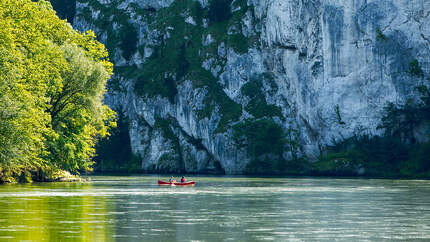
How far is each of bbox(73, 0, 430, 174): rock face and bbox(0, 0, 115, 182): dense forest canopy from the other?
59795 mm

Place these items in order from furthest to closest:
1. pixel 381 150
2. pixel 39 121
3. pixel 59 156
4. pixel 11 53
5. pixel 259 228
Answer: pixel 381 150 < pixel 59 156 < pixel 39 121 < pixel 11 53 < pixel 259 228

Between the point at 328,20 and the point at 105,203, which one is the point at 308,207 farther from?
the point at 328,20

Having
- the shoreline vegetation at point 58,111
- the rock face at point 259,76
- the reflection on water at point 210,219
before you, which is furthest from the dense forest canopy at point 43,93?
the rock face at point 259,76

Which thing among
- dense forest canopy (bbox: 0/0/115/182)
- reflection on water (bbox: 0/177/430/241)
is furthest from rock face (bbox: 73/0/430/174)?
reflection on water (bbox: 0/177/430/241)

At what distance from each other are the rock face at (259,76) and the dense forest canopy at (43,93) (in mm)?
59795

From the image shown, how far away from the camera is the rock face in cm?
12050

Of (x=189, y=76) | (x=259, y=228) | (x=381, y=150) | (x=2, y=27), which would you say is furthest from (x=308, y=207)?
(x=189, y=76)

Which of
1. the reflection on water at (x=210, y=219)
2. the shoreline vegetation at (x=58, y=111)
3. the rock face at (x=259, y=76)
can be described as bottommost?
the reflection on water at (x=210, y=219)

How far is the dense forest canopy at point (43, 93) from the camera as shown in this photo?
49.9 meters

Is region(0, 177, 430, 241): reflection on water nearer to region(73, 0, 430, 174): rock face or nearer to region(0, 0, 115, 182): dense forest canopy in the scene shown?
region(0, 0, 115, 182): dense forest canopy

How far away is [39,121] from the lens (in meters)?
54.8

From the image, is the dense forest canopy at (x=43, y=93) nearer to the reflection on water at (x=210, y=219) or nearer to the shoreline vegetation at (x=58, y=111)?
the shoreline vegetation at (x=58, y=111)

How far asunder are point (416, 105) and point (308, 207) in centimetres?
8581

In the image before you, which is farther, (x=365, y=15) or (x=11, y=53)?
(x=365, y=15)
